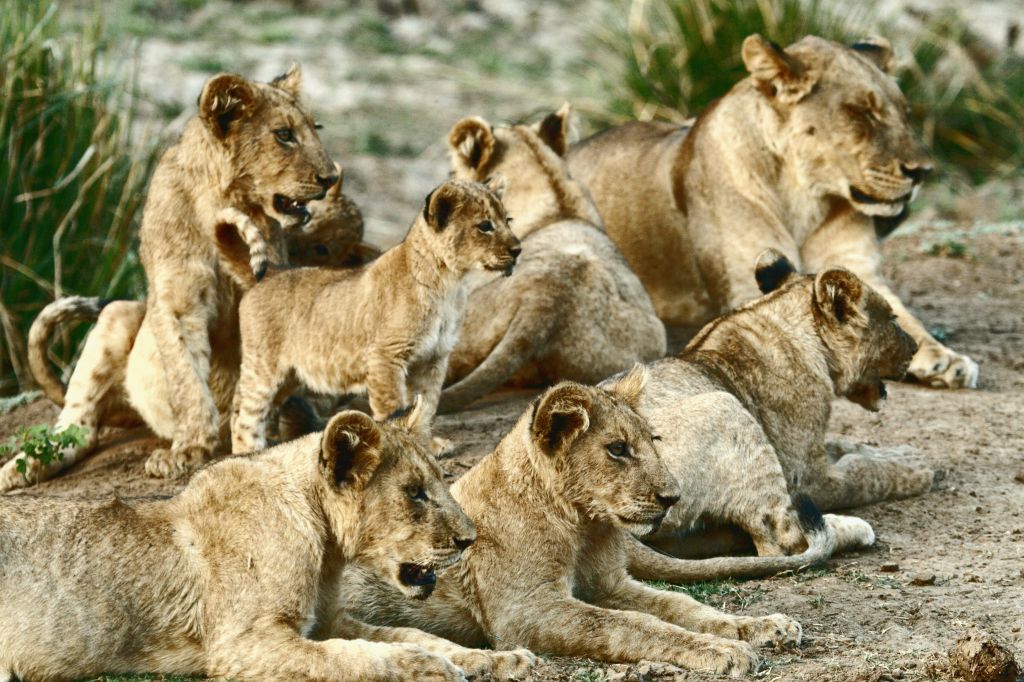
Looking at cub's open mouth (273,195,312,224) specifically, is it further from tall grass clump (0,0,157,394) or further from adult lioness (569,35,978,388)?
adult lioness (569,35,978,388)

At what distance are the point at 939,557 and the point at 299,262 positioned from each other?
3986mm

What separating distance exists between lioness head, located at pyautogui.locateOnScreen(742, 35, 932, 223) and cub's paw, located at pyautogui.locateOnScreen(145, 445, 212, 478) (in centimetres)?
399

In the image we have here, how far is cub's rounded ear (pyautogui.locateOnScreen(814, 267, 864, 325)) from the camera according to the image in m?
7.22

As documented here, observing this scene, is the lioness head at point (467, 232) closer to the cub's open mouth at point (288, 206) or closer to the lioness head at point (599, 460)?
the cub's open mouth at point (288, 206)

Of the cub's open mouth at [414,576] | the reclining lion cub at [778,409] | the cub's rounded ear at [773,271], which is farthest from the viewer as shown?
the cub's rounded ear at [773,271]

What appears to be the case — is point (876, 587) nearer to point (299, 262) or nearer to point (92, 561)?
point (92, 561)

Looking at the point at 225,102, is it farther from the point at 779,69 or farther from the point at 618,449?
the point at 779,69

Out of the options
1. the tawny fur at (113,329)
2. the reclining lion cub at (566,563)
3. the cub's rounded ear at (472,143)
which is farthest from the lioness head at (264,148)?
the reclining lion cub at (566,563)

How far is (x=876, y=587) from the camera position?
20.7 ft

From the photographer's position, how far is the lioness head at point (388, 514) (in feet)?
17.3

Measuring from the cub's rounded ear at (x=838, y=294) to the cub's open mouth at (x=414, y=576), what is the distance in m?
2.68

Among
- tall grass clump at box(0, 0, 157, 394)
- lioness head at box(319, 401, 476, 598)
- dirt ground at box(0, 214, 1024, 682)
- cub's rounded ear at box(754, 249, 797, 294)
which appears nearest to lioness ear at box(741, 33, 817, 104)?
dirt ground at box(0, 214, 1024, 682)

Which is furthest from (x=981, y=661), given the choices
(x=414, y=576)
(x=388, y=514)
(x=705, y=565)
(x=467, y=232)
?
(x=467, y=232)

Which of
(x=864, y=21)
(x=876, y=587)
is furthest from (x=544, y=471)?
(x=864, y=21)
